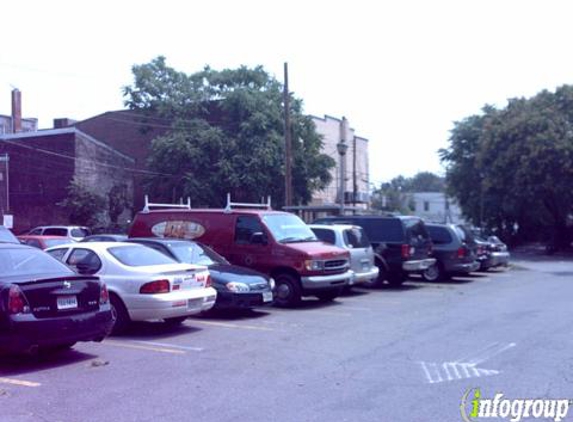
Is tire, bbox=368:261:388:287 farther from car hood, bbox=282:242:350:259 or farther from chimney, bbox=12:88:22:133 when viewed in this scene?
chimney, bbox=12:88:22:133

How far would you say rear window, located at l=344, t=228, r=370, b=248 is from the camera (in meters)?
18.0

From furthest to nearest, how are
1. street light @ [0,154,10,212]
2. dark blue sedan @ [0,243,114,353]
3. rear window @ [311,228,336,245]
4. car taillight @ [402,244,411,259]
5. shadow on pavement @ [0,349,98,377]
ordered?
street light @ [0,154,10,212] < car taillight @ [402,244,411,259] < rear window @ [311,228,336,245] < shadow on pavement @ [0,349,98,377] < dark blue sedan @ [0,243,114,353]

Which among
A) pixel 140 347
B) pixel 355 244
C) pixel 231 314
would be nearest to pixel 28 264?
pixel 140 347

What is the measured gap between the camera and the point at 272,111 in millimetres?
41812


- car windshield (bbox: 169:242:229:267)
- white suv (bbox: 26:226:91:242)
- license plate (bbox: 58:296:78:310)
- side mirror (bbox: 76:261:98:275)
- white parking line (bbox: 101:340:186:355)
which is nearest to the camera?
license plate (bbox: 58:296:78:310)

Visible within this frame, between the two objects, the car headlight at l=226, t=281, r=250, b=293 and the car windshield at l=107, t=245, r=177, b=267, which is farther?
the car headlight at l=226, t=281, r=250, b=293

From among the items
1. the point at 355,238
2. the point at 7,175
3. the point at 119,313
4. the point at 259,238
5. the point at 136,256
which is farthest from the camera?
the point at 7,175

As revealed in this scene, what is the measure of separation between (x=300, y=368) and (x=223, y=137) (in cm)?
3331

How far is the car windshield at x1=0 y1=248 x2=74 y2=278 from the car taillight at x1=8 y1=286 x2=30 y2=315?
38 cm

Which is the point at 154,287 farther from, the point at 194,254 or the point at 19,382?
the point at 19,382

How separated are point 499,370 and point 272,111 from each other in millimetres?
34236

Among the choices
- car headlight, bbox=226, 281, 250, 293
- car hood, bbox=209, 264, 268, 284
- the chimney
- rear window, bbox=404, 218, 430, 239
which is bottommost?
car headlight, bbox=226, 281, 250, 293

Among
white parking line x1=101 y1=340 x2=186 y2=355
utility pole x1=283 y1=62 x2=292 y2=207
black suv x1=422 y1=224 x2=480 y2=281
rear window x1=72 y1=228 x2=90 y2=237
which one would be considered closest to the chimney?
rear window x1=72 y1=228 x2=90 y2=237

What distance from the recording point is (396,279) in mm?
20516
